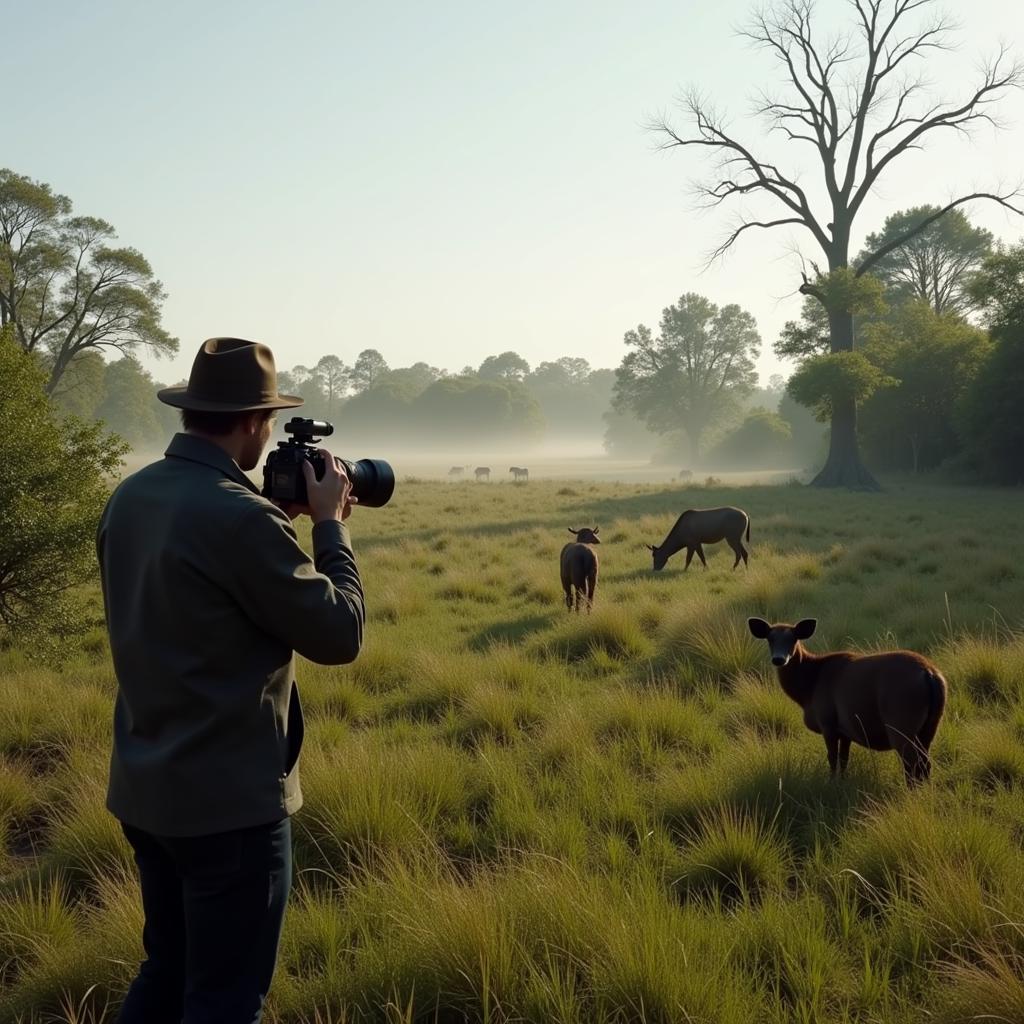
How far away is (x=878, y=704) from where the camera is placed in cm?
479

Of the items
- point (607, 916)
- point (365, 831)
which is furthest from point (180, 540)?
point (365, 831)

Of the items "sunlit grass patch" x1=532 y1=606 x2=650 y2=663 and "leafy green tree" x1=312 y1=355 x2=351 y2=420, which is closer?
"sunlit grass patch" x1=532 y1=606 x2=650 y2=663

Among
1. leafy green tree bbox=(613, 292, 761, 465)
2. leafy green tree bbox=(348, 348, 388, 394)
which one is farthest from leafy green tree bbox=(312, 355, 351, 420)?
leafy green tree bbox=(613, 292, 761, 465)

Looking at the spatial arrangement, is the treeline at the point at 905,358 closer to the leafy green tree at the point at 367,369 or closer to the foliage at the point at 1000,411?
the foliage at the point at 1000,411

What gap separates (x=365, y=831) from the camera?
4.38 m

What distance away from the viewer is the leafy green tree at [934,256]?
54.4 meters

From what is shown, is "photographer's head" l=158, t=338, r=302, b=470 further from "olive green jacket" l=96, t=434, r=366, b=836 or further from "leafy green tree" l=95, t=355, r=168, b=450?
"leafy green tree" l=95, t=355, r=168, b=450

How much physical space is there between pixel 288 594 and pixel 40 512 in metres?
6.30

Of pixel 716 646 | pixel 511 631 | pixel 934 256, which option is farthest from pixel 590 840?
pixel 934 256

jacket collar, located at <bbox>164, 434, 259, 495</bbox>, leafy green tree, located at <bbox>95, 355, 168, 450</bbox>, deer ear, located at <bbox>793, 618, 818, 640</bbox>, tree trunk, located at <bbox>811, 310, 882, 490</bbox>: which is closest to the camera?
jacket collar, located at <bbox>164, 434, 259, 495</bbox>

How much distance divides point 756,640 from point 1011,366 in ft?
99.3

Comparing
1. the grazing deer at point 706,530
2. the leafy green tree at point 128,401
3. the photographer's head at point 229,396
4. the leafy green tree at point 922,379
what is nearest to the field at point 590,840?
the photographer's head at point 229,396

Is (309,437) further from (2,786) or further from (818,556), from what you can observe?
(818,556)

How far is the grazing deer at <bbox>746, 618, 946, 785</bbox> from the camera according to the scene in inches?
183
